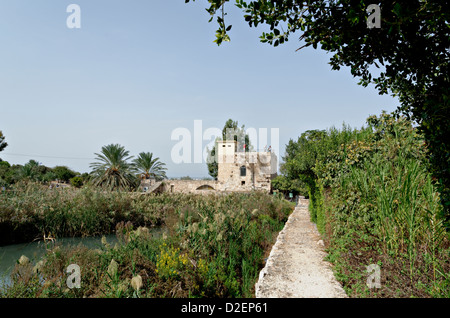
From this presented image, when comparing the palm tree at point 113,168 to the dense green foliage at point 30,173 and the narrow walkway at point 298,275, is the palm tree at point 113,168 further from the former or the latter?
the narrow walkway at point 298,275

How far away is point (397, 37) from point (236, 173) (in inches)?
977

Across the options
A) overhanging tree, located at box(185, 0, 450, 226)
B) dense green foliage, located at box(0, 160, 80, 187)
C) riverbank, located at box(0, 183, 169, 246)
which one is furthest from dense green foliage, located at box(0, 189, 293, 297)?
dense green foliage, located at box(0, 160, 80, 187)

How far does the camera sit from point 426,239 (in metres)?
2.83

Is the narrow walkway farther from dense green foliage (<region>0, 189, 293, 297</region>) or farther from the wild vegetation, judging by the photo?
dense green foliage (<region>0, 189, 293, 297</region>)

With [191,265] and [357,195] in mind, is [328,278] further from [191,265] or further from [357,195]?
[191,265]

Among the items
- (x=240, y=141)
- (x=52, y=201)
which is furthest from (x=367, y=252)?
(x=240, y=141)

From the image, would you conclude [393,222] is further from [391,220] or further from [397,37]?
[397,37]

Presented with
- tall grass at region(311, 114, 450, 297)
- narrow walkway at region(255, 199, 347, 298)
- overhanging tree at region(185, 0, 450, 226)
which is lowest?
narrow walkway at region(255, 199, 347, 298)

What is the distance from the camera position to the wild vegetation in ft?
8.43

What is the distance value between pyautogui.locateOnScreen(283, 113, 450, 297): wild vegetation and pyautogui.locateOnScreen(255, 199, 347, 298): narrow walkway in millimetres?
215

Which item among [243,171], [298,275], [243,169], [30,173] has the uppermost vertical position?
[243,169]

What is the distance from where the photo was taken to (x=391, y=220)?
119 inches

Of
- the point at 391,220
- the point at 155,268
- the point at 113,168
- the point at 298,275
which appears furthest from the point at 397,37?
the point at 113,168
